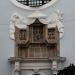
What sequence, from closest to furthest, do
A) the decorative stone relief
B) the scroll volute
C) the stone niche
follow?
the stone niche, the scroll volute, the decorative stone relief

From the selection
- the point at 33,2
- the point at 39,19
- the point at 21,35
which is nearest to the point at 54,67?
the point at 21,35

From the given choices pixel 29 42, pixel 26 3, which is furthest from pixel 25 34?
pixel 26 3

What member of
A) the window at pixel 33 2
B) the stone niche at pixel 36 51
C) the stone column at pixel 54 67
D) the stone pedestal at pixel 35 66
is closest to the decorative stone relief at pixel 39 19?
Result: the stone niche at pixel 36 51

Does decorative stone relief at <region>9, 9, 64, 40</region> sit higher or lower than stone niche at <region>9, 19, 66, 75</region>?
higher

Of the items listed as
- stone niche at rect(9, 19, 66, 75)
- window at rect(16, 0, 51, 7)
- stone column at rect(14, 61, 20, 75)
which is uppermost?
window at rect(16, 0, 51, 7)

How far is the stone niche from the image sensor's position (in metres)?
18.3

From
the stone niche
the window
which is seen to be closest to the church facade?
the stone niche

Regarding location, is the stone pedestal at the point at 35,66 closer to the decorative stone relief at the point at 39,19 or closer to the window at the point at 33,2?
the decorative stone relief at the point at 39,19

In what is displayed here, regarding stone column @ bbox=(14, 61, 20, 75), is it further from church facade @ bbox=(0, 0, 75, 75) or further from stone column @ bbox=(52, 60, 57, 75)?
stone column @ bbox=(52, 60, 57, 75)

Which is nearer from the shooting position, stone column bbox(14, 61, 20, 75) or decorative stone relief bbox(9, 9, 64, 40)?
stone column bbox(14, 61, 20, 75)

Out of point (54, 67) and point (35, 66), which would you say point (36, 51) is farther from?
point (54, 67)

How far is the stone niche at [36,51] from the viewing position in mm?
18281

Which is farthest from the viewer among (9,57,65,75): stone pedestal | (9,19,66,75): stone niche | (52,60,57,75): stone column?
(9,57,65,75): stone pedestal

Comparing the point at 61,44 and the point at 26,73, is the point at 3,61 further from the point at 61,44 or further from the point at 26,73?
the point at 61,44
